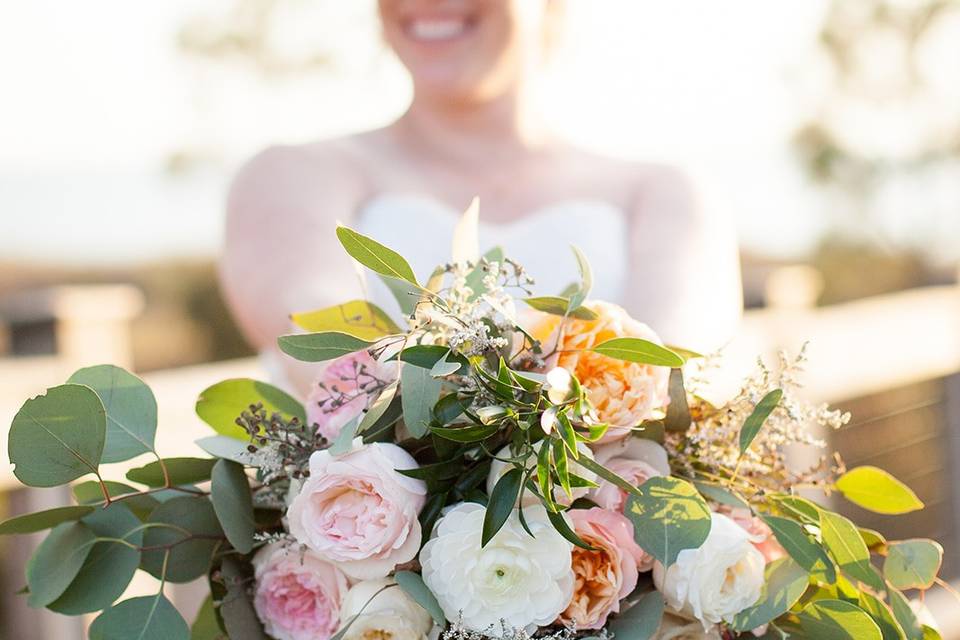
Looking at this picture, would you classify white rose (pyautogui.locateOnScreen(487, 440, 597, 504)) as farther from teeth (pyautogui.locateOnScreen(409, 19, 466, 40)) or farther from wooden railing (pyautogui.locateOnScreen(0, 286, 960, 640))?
wooden railing (pyautogui.locateOnScreen(0, 286, 960, 640))

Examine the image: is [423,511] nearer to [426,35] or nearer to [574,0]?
[426,35]

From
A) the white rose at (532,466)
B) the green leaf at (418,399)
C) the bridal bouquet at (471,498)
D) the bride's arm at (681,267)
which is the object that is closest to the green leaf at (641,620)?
the bridal bouquet at (471,498)

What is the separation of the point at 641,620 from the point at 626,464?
14 centimetres

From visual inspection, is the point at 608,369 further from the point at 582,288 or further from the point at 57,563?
the point at 57,563

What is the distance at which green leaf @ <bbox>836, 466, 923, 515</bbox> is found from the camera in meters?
1.19

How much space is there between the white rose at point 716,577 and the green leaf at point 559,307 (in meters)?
0.22

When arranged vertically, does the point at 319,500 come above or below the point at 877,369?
above

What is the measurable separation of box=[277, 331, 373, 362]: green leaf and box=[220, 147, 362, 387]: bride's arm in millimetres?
723

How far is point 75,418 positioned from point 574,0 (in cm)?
141

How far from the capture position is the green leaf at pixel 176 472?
44.6 inches

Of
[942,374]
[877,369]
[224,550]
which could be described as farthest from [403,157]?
[942,374]

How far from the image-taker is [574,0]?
2127 mm

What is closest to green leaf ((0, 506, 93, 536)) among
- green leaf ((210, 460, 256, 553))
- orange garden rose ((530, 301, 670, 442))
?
green leaf ((210, 460, 256, 553))

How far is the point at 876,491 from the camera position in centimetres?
120
